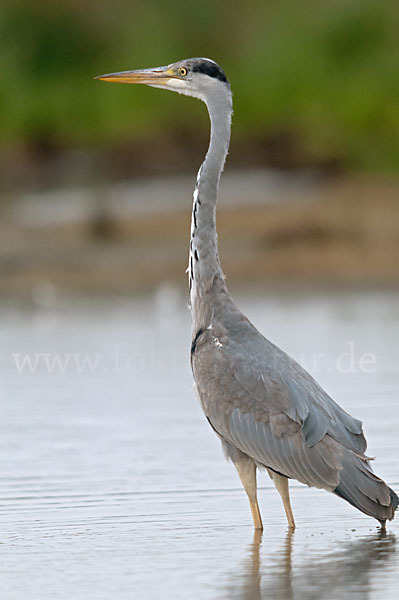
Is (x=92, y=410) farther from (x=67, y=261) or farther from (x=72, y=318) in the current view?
(x=67, y=261)

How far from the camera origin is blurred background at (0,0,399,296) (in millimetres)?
17641

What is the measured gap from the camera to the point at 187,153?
23.5 metres

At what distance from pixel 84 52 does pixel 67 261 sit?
12.1 metres

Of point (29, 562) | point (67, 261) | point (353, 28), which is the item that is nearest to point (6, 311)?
point (67, 261)

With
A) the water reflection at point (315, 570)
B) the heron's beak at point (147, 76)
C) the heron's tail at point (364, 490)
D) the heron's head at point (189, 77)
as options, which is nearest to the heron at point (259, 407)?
the heron's tail at point (364, 490)

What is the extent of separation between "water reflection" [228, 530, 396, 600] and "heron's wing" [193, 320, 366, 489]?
1.09 ft

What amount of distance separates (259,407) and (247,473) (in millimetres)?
359

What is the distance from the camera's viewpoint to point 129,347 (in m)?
12.7

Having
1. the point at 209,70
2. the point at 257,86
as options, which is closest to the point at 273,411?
the point at 209,70

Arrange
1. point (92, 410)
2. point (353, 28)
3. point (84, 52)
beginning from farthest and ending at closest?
point (84, 52) → point (353, 28) → point (92, 410)

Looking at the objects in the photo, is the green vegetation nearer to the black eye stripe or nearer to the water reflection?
the black eye stripe

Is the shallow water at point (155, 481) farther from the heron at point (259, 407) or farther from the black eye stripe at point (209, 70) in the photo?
the black eye stripe at point (209, 70)

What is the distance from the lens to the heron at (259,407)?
6.80 meters

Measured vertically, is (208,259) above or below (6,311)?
above
